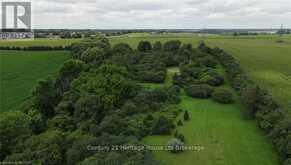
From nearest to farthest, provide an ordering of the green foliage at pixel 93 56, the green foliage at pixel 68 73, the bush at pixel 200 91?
the green foliage at pixel 68 73
the bush at pixel 200 91
the green foliage at pixel 93 56

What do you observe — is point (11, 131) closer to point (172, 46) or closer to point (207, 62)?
point (207, 62)

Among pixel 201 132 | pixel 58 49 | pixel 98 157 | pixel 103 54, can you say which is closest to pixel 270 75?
pixel 201 132

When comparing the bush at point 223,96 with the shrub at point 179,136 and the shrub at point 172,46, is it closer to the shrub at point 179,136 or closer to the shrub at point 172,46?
the shrub at point 179,136

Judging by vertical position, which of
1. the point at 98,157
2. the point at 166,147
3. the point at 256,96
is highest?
the point at 256,96

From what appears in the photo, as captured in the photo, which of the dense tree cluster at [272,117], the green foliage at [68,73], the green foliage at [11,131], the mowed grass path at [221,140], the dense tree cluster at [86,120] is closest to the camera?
the dense tree cluster at [86,120]

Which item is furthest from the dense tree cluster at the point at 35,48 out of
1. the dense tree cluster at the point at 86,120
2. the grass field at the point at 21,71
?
the dense tree cluster at the point at 86,120

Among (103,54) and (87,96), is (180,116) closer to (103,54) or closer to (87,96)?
(87,96)

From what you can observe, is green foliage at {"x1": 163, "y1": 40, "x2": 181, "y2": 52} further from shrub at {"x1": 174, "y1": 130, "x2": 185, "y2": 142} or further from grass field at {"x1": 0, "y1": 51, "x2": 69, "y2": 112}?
shrub at {"x1": 174, "y1": 130, "x2": 185, "y2": 142}
